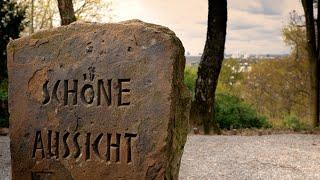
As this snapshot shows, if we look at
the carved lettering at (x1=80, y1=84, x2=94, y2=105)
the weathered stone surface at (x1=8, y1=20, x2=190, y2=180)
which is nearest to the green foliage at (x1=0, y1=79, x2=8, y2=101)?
the weathered stone surface at (x1=8, y1=20, x2=190, y2=180)

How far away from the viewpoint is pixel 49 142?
5348 millimetres

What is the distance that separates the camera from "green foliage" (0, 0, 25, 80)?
550 inches

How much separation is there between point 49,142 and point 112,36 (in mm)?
1125

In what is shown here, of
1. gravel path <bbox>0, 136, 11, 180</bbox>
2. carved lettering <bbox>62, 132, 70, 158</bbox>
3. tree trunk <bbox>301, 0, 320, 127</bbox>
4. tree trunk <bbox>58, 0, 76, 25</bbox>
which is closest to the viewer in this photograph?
carved lettering <bbox>62, 132, 70, 158</bbox>

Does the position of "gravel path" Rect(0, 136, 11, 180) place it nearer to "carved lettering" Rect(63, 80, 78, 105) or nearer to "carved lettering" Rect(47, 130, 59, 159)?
"carved lettering" Rect(47, 130, 59, 159)

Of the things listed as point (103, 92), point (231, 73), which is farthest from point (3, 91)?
point (231, 73)

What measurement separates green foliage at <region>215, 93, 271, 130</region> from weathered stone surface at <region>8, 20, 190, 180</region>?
11.1 meters

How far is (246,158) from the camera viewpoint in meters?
9.51

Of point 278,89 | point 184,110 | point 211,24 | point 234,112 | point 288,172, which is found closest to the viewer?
point 184,110

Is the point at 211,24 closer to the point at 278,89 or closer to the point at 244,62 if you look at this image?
the point at 278,89

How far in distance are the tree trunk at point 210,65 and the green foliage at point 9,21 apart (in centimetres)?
454

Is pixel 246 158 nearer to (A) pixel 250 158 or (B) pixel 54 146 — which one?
(A) pixel 250 158

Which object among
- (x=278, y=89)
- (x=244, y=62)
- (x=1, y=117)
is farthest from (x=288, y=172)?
(x=244, y=62)

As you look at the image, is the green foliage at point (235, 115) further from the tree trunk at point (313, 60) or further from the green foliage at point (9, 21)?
the green foliage at point (9, 21)
